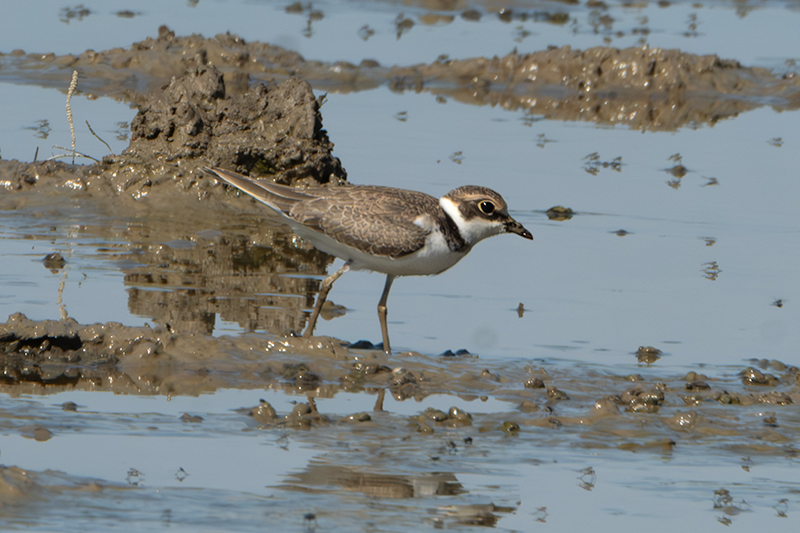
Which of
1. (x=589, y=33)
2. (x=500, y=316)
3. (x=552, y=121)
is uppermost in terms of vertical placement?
(x=589, y=33)

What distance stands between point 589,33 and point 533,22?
1.69 m

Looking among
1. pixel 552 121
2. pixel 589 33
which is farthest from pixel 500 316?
pixel 589 33

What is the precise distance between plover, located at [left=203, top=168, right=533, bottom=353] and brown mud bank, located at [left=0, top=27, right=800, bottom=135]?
384 inches

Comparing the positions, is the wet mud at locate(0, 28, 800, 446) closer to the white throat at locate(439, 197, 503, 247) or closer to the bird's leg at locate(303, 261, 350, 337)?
the bird's leg at locate(303, 261, 350, 337)

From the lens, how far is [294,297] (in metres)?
9.99

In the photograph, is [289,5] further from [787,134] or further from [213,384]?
[213,384]

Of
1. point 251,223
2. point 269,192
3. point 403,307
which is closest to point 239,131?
point 251,223

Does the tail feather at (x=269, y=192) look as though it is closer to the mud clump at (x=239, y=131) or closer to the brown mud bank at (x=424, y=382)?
the brown mud bank at (x=424, y=382)

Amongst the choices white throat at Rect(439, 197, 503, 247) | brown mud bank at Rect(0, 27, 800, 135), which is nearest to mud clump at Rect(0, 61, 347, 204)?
white throat at Rect(439, 197, 503, 247)

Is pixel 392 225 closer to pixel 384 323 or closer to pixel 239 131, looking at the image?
pixel 384 323

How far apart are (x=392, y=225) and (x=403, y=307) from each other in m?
1.41

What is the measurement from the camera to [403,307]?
392 inches

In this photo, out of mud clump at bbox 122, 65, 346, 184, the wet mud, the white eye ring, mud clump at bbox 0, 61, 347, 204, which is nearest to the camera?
the wet mud

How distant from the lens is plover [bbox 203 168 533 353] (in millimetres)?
8711
